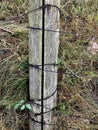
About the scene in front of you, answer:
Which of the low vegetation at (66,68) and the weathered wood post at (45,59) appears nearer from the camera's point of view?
the weathered wood post at (45,59)

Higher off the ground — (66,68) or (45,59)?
(45,59)

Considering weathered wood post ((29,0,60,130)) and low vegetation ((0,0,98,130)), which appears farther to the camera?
low vegetation ((0,0,98,130))

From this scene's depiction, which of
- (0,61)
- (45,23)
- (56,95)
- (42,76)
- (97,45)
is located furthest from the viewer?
(97,45)

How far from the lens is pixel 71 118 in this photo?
2.22 meters

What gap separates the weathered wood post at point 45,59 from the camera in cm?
180

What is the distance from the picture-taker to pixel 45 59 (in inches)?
75.3

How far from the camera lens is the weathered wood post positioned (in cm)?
180

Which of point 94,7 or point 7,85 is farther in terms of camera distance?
point 94,7

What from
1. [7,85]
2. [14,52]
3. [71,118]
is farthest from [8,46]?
[71,118]

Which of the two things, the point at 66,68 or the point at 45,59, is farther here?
the point at 66,68

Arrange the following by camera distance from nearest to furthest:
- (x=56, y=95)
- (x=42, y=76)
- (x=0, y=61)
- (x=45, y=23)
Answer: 1. (x=45, y=23)
2. (x=42, y=76)
3. (x=56, y=95)
4. (x=0, y=61)

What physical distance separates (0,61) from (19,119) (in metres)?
0.51

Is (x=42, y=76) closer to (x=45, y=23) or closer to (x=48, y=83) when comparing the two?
(x=48, y=83)

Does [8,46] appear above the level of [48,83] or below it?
above
